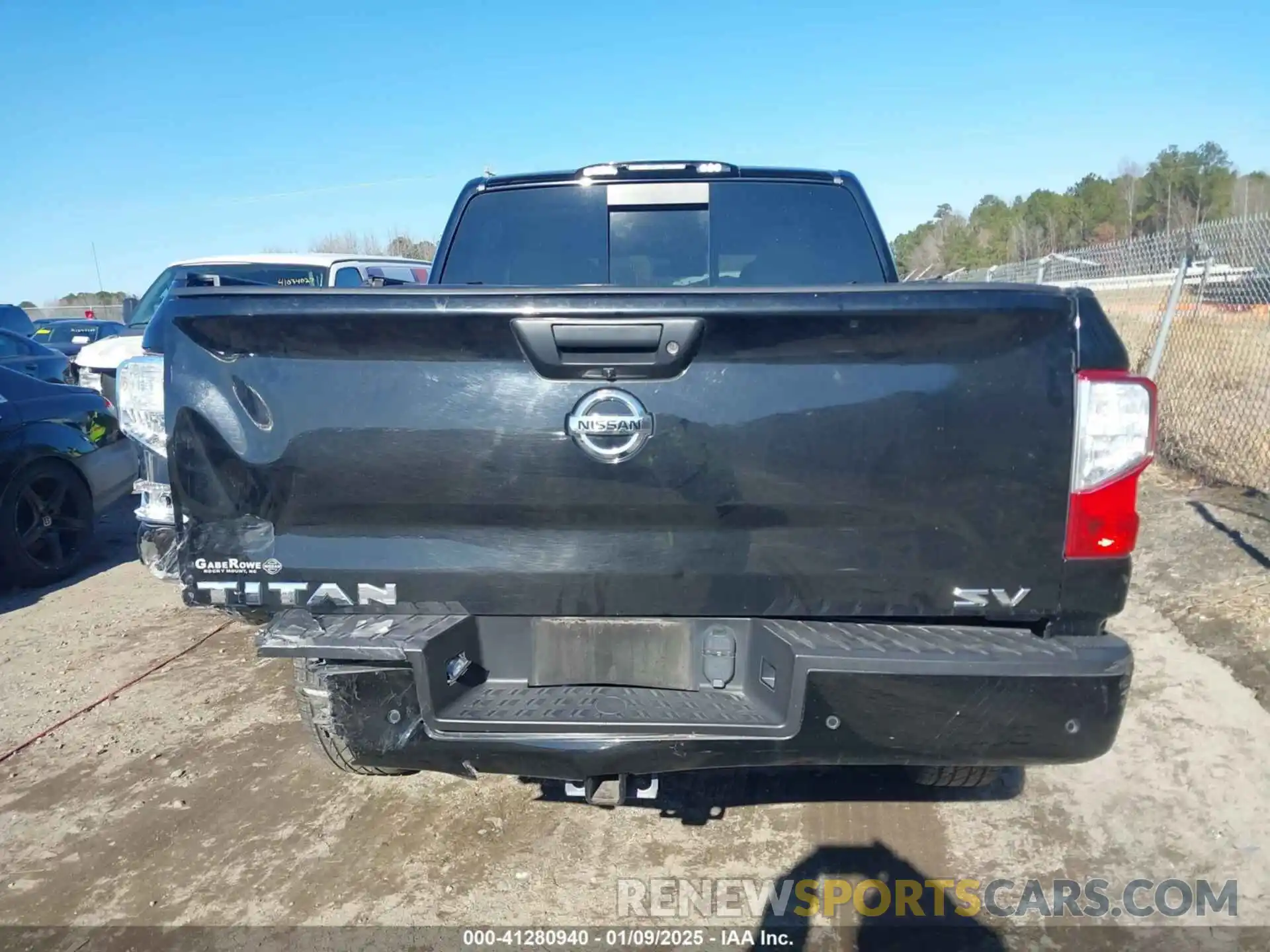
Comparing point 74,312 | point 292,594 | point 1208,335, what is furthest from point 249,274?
point 74,312

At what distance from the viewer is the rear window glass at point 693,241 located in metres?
3.67

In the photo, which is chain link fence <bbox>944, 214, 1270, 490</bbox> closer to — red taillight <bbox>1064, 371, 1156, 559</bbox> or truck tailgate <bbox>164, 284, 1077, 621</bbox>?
red taillight <bbox>1064, 371, 1156, 559</bbox>

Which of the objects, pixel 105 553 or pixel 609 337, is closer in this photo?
pixel 609 337

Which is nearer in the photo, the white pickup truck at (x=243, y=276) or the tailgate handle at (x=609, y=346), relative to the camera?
the tailgate handle at (x=609, y=346)

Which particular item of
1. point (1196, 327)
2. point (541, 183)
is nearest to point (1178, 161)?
point (1196, 327)

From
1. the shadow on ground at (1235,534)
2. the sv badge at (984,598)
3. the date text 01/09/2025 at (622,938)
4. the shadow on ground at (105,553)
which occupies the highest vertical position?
the sv badge at (984,598)

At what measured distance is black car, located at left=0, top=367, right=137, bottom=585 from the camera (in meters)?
6.05

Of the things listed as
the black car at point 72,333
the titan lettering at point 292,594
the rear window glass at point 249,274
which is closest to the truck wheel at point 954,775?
the titan lettering at point 292,594

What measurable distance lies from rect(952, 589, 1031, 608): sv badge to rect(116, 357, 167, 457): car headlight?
2.19m

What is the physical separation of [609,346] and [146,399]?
55.2 inches

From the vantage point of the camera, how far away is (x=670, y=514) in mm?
2236

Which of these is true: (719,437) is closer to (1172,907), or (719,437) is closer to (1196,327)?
(1172,907)

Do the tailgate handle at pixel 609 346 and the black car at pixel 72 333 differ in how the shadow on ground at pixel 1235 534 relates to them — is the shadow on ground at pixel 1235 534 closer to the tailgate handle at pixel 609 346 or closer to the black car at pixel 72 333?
the tailgate handle at pixel 609 346

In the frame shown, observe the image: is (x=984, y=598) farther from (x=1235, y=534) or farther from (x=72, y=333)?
(x=72, y=333)
